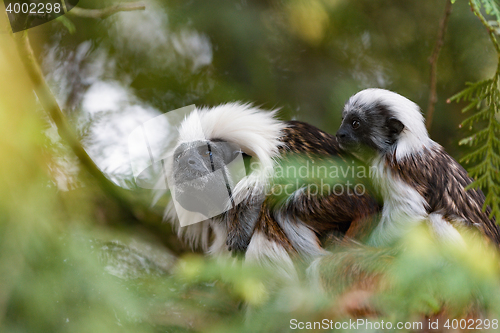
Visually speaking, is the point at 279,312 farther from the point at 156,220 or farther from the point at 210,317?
the point at 156,220

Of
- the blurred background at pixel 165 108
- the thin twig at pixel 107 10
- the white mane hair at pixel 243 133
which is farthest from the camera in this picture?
the thin twig at pixel 107 10

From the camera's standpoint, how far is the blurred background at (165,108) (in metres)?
1.42

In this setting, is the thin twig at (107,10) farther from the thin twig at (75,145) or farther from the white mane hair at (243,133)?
the white mane hair at (243,133)

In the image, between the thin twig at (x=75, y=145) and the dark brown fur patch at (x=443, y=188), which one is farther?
the thin twig at (x=75, y=145)

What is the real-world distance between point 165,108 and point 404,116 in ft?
5.17

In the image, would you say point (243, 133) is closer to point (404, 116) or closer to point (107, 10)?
point (404, 116)

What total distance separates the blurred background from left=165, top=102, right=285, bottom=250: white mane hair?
327mm

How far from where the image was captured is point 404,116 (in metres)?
1.69

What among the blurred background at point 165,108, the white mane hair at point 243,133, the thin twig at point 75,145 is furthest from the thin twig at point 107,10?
the white mane hair at point 243,133

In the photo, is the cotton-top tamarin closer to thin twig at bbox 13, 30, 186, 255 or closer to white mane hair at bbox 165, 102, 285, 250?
white mane hair at bbox 165, 102, 285, 250

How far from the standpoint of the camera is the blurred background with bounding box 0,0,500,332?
142cm

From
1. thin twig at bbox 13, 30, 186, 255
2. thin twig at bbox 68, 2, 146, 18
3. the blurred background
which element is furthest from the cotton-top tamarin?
thin twig at bbox 13, 30, 186, 255

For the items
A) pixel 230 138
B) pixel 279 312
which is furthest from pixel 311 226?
pixel 230 138

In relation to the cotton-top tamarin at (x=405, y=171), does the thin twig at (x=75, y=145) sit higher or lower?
lower
